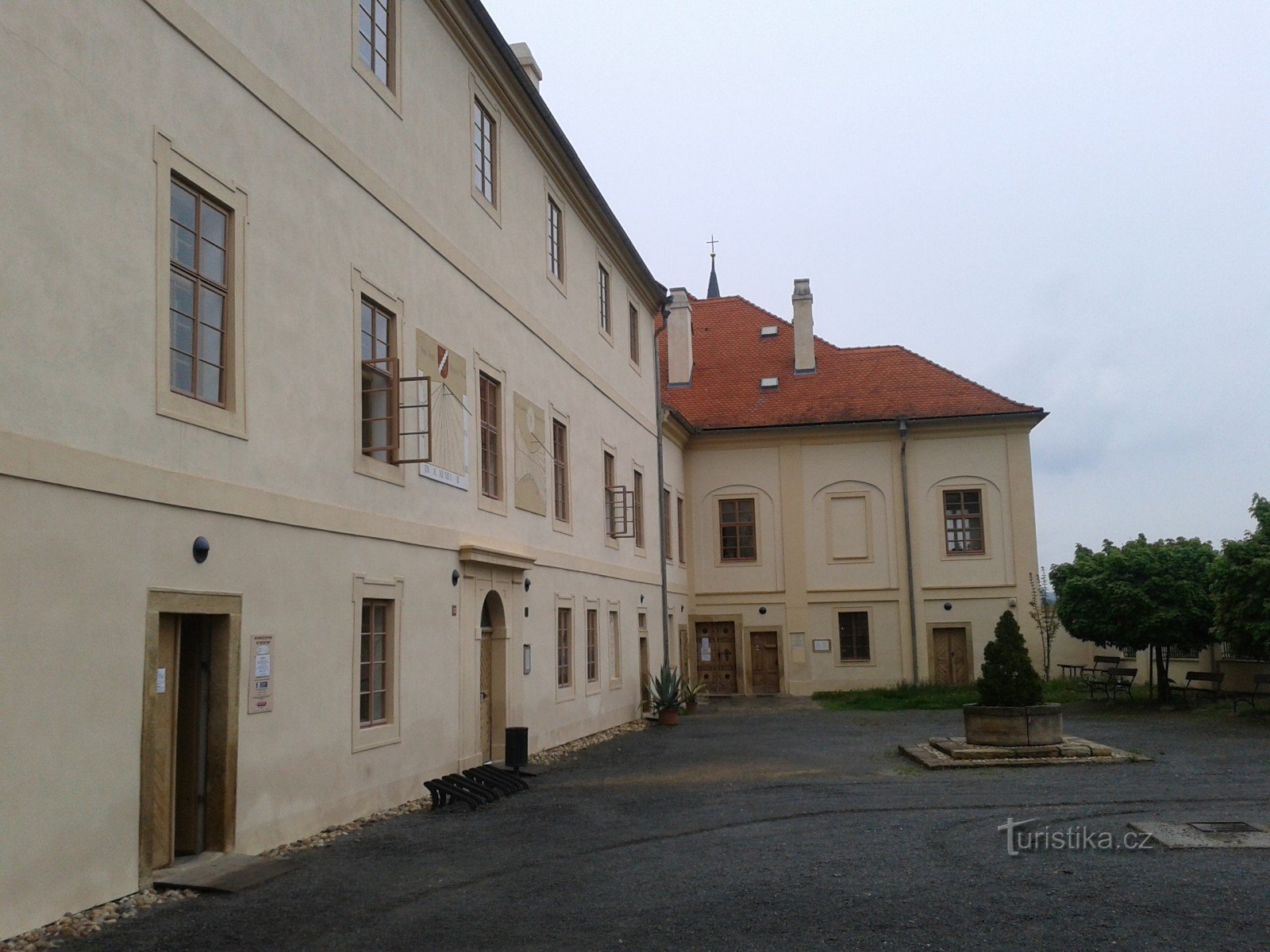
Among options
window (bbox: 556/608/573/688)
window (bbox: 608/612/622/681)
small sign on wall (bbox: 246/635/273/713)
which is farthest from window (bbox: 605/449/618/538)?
small sign on wall (bbox: 246/635/273/713)

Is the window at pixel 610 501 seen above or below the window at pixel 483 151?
below

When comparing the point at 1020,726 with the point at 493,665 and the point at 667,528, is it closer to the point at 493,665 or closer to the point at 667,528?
the point at 493,665

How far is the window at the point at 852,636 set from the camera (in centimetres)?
3034

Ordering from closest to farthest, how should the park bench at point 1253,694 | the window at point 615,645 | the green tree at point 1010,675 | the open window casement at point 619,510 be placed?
the green tree at point 1010,675
the park bench at point 1253,694
the window at point 615,645
the open window casement at point 619,510

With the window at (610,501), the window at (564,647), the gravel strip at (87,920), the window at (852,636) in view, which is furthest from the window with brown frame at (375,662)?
the window at (852,636)

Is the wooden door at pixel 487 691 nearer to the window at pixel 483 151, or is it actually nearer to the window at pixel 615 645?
the window at pixel 483 151

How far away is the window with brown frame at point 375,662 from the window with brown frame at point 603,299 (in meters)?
11.0

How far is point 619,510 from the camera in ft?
73.4

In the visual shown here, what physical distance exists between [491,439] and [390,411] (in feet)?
11.3

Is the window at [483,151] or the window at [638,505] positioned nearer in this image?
the window at [483,151]

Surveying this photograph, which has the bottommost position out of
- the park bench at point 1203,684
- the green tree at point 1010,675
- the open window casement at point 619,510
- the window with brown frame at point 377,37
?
the park bench at point 1203,684

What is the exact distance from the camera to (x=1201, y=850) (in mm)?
8844

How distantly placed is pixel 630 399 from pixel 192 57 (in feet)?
50.9

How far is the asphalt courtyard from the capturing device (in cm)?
672
